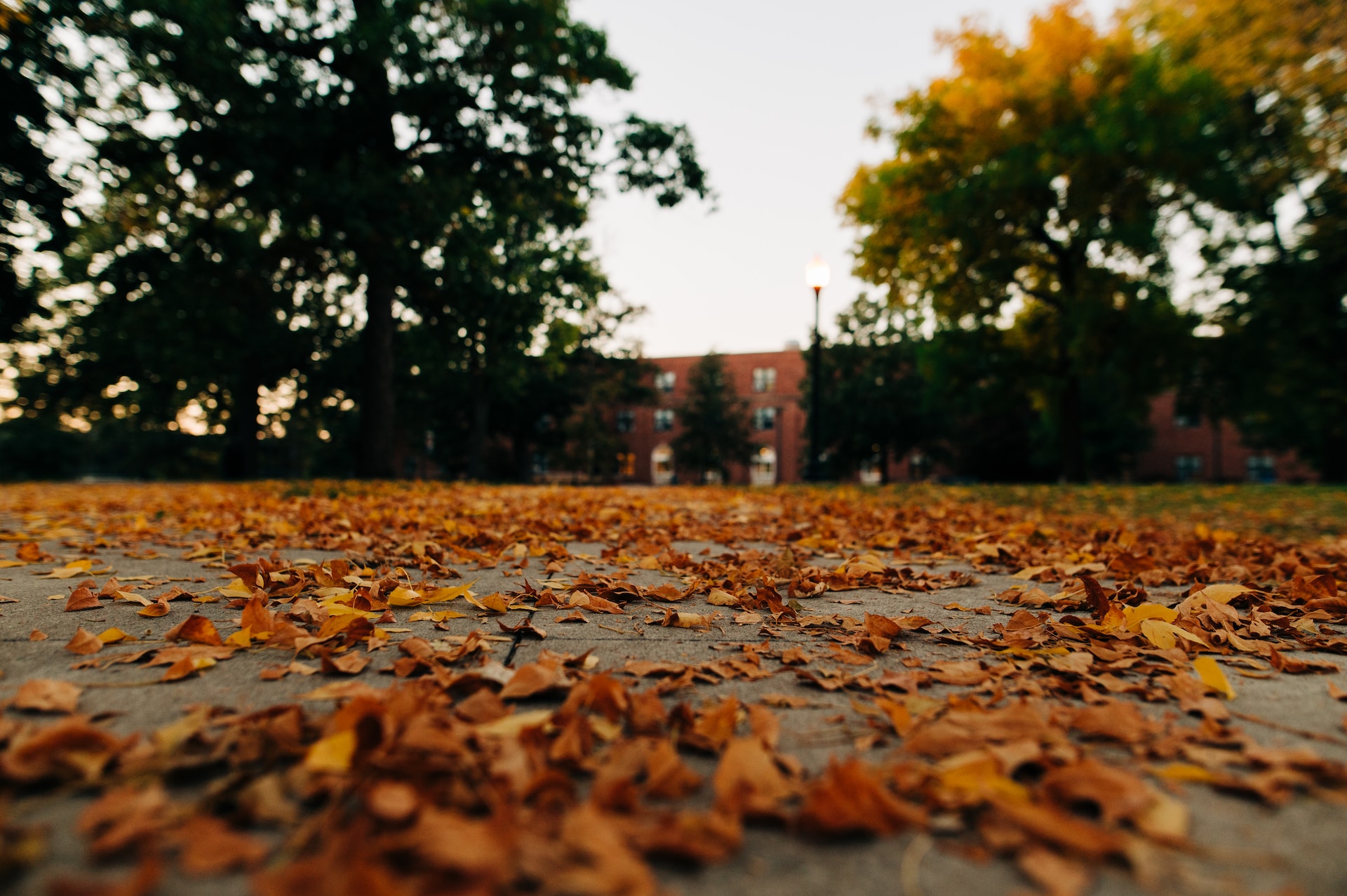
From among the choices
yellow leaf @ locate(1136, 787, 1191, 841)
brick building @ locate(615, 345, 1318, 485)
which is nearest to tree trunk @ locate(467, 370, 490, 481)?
brick building @ locate(615, 345, 1318, 485)

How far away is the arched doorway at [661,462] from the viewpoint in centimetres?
4488

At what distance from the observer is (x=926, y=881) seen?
2.61 ft

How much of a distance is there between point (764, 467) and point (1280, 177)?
37798 millimetres

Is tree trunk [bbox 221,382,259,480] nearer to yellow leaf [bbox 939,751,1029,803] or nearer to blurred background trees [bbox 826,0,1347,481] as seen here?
blurred background trees [bbox 826,0,1347,481]

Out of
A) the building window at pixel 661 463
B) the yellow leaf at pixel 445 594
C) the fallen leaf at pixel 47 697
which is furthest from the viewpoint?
the building window at pixel 661 463

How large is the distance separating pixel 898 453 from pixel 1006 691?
29.6 meters

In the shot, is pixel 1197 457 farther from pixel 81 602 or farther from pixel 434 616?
pixel 81 602

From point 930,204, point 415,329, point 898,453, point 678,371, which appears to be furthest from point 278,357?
point 678,371

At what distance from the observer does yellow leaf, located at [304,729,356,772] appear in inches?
37.6

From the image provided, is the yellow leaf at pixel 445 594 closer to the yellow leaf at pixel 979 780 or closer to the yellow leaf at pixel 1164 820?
the yellow leaf at pixel 979 780

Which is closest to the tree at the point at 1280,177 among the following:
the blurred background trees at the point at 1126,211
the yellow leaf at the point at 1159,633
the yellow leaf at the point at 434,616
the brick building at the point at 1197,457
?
the blurred background trees at the point at 1126,211

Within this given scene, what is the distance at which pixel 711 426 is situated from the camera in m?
37.5

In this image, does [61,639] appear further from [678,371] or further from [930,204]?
[678,371]

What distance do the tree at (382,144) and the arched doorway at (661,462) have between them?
31.8m
